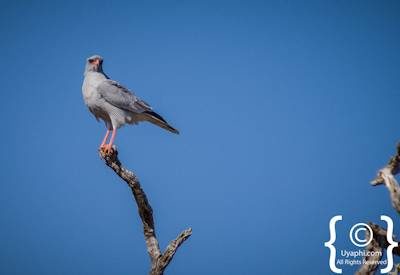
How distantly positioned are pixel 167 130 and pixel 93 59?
291 centimetres

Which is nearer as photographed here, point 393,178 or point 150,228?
point 393,178

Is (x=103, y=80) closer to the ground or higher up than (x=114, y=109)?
higher up

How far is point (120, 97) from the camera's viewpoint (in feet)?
40.9

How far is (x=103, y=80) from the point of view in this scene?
1268cm

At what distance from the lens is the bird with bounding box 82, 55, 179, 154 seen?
40.5 ft

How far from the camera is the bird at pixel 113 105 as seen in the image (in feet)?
40.5

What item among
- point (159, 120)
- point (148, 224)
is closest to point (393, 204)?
point (148, 224)

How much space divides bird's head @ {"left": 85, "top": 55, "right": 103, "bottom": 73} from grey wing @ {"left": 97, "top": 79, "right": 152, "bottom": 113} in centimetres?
69

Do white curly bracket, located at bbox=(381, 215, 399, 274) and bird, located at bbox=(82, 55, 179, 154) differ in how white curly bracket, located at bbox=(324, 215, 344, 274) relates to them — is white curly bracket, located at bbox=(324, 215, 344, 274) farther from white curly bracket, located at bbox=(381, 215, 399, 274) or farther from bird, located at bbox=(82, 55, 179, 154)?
bird, located at bbox=(82, 55, 179, 154)

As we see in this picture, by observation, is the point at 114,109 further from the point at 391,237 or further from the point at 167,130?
the point at 391,237

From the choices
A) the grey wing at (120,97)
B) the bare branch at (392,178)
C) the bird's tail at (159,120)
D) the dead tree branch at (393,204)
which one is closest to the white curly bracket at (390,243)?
the dead tree branch at (393,204)

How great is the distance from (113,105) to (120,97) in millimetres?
276

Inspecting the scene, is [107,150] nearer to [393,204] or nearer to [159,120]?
[159,120]

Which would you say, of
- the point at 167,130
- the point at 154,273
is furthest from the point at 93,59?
the point at 154,273
